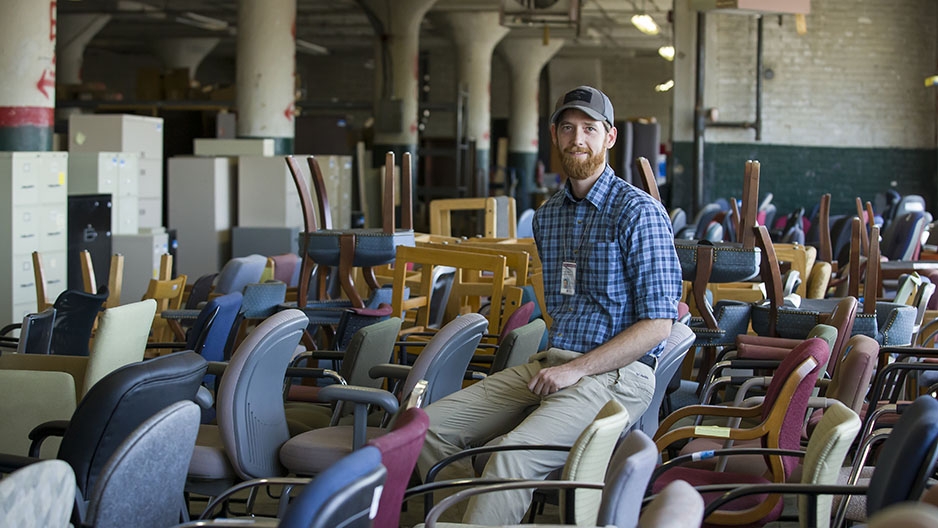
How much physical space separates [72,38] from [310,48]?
314 inches

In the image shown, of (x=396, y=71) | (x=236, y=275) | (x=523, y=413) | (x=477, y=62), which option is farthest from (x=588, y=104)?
(x=477, y=62)

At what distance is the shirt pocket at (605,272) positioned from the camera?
12.5ft

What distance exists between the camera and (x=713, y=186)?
15.1 meters

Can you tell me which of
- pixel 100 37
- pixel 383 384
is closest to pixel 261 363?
pixel 383 384

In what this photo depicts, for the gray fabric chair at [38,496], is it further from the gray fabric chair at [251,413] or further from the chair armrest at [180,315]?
the chair armrest at [180,315]

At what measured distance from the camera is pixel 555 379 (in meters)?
3.63

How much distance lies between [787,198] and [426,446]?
12770 mm

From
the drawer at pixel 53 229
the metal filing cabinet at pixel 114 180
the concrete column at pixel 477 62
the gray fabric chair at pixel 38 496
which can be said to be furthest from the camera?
the concrete column at pixel 477 62

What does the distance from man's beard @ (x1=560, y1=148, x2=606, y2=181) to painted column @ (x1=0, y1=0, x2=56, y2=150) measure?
6.07m

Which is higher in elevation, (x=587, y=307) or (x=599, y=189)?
(x=599, y=189)

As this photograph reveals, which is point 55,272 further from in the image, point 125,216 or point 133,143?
point 133,143

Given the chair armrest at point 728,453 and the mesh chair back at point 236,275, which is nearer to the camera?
the chair armrest at point 728,453

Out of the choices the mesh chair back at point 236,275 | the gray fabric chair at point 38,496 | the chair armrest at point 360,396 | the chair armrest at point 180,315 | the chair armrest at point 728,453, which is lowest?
the chair armrest at point 728,453

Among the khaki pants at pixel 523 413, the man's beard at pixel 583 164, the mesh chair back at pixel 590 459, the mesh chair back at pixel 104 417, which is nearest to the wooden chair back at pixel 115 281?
the khaki pants at pixel 523 413
